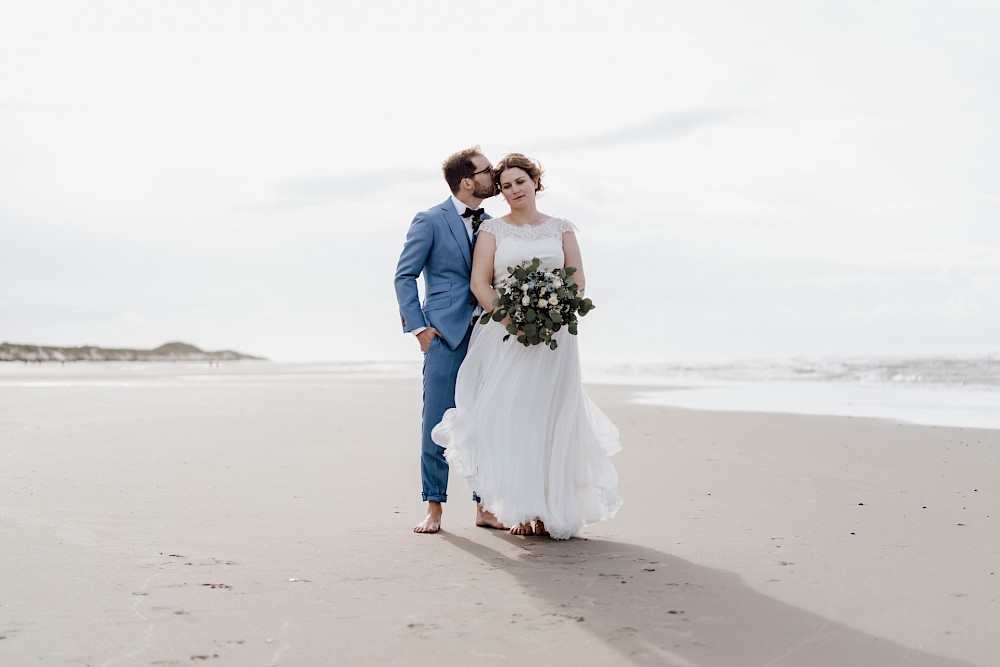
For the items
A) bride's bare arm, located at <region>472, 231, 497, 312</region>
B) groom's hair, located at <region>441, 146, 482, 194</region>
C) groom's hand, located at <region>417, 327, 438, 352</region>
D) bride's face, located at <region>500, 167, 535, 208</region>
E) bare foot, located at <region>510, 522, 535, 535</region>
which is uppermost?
groom's hair, located at <region>441, 146, 482, 194</region>

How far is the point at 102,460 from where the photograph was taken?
7797mm

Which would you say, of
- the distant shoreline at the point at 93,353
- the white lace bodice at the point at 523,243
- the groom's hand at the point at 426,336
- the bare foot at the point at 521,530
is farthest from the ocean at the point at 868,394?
the distant shoreline at the point at 93,353

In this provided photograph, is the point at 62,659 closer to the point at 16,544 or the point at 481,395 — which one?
the point at 16,544

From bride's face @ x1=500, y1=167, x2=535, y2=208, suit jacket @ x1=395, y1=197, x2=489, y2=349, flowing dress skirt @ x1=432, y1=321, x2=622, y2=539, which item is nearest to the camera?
flowing dress skirt @ x1=432, y1=321, x2=622, y2=539

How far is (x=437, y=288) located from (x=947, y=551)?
9.58 feet

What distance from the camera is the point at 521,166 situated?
5098 millimetres

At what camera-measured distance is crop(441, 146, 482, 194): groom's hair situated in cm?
534

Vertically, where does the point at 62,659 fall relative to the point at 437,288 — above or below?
below

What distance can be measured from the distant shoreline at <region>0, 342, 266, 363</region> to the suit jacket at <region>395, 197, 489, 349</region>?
5622 cm

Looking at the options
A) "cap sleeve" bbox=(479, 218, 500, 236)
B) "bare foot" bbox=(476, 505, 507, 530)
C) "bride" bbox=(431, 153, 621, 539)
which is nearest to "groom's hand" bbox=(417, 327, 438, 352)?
"bride" bbox=(431, 153, 621, 539)

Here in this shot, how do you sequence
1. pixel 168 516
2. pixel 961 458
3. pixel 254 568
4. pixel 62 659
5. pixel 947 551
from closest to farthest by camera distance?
pixel 62 659 < pixel 254 568 < pixel 947 551 < pixel 168 516 < pixel 961 458

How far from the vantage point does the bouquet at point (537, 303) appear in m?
4.76

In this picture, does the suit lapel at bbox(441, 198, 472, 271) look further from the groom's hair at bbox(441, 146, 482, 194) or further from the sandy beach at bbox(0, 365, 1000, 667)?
the sandy beach at bbox(0, 365, 1000, 667)

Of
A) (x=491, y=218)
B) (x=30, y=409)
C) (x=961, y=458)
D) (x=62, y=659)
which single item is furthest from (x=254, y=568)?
(x=30, y=409)
